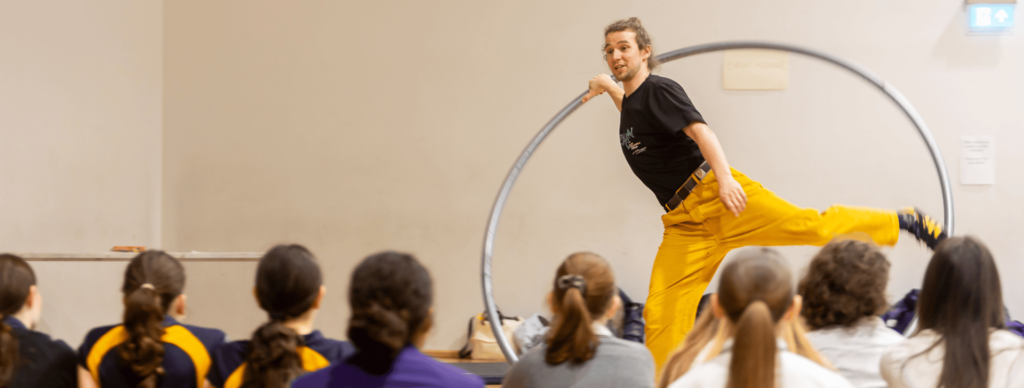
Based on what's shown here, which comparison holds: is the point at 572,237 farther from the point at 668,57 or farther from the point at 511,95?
the point at 668,57

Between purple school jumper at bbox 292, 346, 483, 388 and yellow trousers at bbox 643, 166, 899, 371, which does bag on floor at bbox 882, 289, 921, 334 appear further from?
purple school jumper at bbox 292, 346, 483, 388

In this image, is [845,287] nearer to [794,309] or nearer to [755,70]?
[794,309]

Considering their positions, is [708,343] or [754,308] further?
[708,343]

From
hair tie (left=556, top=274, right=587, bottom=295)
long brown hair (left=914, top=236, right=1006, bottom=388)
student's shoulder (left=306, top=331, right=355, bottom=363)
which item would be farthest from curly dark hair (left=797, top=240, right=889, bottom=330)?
student's shoulder (left=306, top=331, right=355, bottom=363)

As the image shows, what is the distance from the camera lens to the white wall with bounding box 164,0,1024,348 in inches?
184

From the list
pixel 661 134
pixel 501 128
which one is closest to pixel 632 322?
pixel 501 128

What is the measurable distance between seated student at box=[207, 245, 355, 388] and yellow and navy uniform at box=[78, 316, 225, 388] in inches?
4.6

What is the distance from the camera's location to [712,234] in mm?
2861

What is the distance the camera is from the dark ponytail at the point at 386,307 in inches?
52.5

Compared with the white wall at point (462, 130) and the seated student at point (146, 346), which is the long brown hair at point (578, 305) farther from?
the white wall at point (462, 130)

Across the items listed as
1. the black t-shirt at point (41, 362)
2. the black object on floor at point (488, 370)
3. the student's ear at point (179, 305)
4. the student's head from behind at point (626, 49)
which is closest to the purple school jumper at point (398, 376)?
the student's ear at point (179, 305)

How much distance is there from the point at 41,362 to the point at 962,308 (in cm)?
216

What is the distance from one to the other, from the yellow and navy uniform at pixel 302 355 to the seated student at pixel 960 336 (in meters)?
1.22

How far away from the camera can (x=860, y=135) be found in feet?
15.4
